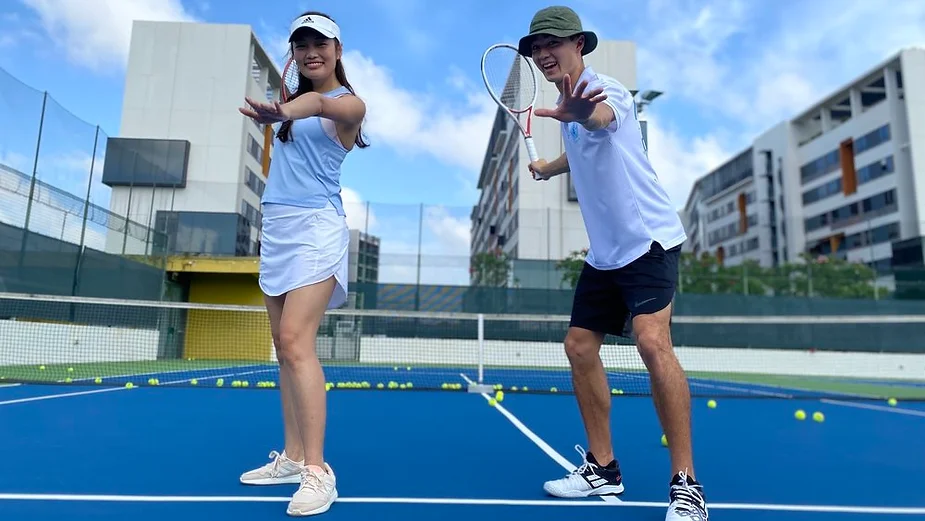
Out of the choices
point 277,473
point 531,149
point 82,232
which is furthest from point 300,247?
point 82,232

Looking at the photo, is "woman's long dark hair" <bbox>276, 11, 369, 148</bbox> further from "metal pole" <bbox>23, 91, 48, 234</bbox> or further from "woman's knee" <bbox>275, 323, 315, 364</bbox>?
"metal pole" <bbox>23, 91, 48, 234</bbox>

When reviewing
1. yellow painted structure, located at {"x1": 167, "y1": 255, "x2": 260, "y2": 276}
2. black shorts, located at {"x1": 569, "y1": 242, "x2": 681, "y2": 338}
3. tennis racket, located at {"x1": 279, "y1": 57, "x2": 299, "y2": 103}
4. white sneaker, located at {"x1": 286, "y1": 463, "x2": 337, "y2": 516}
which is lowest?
white sneaker, located at {"x1": 286, "y1": 463, "x2": 337, "y2": 516}

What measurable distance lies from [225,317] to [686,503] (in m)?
18.1

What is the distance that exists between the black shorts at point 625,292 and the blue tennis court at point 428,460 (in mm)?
712

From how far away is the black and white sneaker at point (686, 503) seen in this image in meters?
1.93

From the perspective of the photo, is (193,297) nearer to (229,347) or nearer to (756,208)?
(229,347)

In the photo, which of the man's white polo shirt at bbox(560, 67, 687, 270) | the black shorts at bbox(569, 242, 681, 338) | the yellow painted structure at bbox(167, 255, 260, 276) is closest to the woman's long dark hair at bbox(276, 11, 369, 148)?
the man's white polo shirt at bbox(560, 67, 687, 270)

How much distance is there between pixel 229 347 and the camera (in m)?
17.8

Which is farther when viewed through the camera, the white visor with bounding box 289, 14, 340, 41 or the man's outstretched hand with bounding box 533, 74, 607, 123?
the white visor with bounding box 289, 14, 340, 41

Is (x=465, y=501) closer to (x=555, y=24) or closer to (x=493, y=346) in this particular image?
(x=555, y=24)

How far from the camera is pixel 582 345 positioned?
2633mm

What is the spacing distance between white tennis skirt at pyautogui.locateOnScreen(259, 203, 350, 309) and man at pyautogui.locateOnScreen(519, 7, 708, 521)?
1.02m

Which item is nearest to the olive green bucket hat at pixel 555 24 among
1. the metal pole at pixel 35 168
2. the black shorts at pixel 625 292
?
the black shorts at pixel 625 292

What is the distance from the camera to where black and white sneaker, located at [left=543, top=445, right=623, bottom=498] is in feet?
7.76
